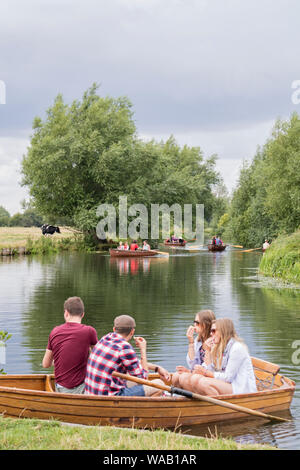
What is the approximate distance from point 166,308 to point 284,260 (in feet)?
30.6

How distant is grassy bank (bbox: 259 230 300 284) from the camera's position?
2548cm

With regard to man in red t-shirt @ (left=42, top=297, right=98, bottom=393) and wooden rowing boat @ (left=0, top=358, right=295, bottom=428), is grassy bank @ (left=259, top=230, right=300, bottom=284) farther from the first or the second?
man in red t-shirt @ (left=42, top=297, right=98, bottom=393)

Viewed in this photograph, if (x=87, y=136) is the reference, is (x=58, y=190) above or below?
below

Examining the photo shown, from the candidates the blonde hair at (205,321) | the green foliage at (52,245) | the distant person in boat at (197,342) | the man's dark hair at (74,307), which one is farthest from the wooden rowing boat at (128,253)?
the man's dark hair at (74,307)

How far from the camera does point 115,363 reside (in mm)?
7383

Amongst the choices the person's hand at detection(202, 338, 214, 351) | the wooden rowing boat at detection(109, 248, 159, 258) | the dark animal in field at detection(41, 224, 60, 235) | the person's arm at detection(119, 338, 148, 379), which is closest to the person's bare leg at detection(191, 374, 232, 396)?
the person's hand at detection(202, 338, 214, 351)

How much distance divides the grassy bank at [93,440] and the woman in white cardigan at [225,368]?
1642 millimetres

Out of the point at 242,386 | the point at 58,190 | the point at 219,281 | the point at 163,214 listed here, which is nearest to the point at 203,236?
the point at 163,214

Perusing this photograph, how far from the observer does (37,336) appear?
14.4m

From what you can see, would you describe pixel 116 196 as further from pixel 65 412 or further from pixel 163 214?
pixel 65 412

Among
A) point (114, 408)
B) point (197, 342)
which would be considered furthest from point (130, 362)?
point (197, 342)

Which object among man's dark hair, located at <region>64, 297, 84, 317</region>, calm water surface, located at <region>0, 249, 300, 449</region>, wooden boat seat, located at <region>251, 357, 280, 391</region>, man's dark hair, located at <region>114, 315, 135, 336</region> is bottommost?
calm water surface, located at <region>0, 249, 300, 449</region>

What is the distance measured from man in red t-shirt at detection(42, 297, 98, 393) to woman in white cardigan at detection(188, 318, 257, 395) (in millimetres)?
1520

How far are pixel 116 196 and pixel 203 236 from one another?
108 feet
